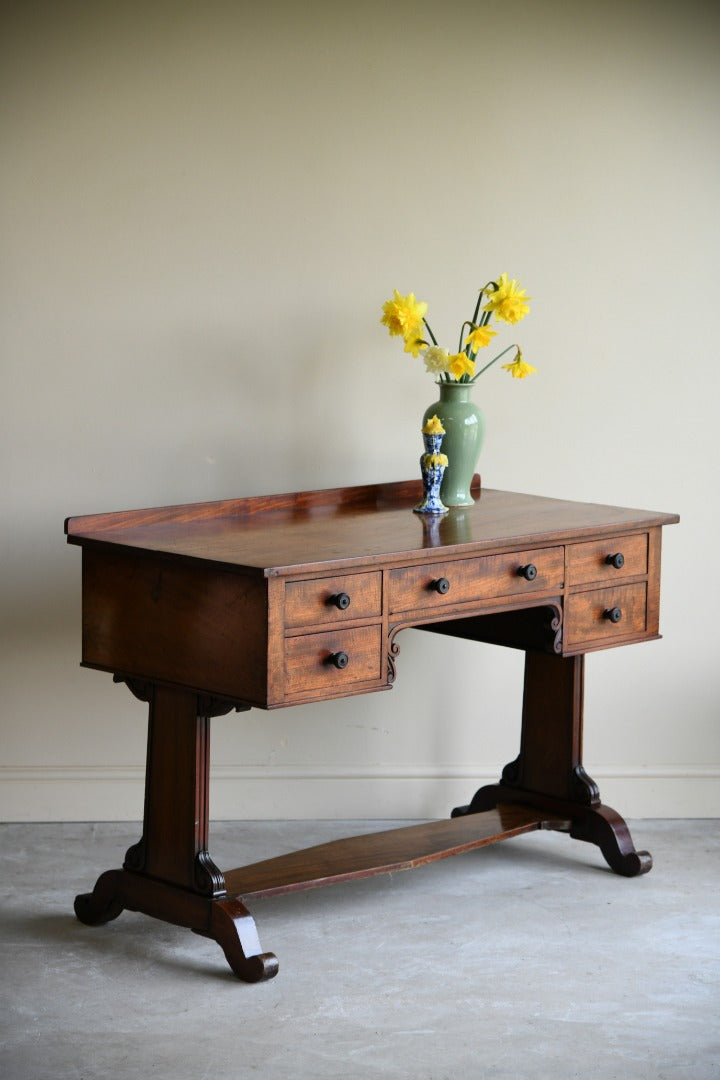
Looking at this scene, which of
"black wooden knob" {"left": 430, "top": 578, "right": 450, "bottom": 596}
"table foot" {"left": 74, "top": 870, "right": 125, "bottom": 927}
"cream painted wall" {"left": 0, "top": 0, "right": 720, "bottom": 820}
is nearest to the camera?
"black wooden knob" {"left": 430, "top": 578, "right": 450, "bottom": 596}

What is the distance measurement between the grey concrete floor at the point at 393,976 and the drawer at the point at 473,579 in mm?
759

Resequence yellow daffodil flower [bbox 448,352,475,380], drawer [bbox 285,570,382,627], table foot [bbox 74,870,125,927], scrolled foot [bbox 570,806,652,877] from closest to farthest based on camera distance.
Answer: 1. drawer [bbox 285,570,382,627]
2. table foot [bbox 74,870,125,927]
3. yellow daffodil flower [bbox 448,352,475,380]
4. scrolled foot [bbox 570,806,652,877]

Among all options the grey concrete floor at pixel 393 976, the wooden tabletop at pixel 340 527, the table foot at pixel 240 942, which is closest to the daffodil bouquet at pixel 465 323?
the wooden tabletop at pixel 340 527

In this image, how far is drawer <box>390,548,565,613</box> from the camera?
3051 mm

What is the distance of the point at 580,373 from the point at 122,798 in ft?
5.57

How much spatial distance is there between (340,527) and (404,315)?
23.7 inches

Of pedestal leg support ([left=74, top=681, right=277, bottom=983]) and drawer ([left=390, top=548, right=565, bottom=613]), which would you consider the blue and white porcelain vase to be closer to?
drawer ([left=390, top=548, right=565, bottom=613])

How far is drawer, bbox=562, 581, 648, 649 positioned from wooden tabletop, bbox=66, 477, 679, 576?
15 cm

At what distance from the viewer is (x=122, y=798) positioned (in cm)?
401

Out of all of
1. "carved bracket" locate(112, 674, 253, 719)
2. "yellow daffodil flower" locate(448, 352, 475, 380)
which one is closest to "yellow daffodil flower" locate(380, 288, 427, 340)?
"yellow daffodil flower" locate(448, 352, 475, 380)

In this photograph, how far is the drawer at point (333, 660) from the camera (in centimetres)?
288

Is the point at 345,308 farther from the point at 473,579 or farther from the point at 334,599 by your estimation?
the point at 334,599

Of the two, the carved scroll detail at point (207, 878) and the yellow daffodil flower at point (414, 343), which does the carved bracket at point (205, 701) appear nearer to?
the carved scroll detail at point (207, 878)

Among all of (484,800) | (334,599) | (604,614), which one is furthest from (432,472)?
(484,800)
